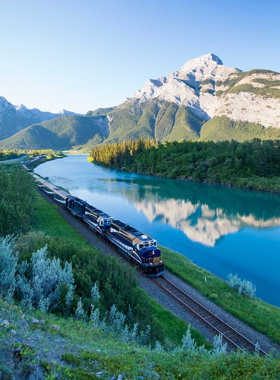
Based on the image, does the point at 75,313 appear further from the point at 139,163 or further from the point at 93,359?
the point at 139,163

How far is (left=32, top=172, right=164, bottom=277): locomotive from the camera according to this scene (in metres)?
22.6

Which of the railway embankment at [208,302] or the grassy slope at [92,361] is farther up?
the grassy slope at [92,361]

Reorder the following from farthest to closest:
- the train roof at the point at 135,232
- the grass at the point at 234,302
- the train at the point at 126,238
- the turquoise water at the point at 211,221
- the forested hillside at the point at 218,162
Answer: the forested hillside at the point at 218,162
the turquoise water at the point at 211,221
the train roof at the point at 135,232
the train at the point at 126,238
the grass at the point at 234,302

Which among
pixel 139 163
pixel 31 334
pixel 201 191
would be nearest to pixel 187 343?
pixel 31 334

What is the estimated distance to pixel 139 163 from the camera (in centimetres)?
11681

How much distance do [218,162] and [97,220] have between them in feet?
223

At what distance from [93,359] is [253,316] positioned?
49.2 feet

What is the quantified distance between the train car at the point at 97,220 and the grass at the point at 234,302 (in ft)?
26.5

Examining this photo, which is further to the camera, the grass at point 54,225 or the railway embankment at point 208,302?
the grass at point 54,225

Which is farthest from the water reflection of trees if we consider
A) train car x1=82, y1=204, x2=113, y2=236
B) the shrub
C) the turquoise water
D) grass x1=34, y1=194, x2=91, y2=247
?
grass x1=34, y1=194, x2=91, y2=247

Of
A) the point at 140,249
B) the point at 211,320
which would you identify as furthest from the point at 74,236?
the point at 211,320

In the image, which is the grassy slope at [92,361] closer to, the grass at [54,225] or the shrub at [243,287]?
the shrub at [243,287]

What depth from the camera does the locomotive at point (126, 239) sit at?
2264cm

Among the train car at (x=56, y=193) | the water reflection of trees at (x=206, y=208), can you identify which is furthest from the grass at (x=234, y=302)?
the train car at (x=56, y=193)
